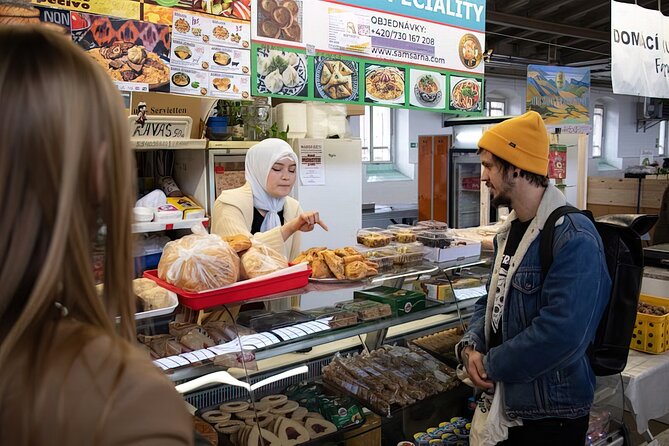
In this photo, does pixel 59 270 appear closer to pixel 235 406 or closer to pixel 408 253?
pixel 235 406

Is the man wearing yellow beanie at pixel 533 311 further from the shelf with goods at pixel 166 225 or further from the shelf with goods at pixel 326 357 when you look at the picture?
the shelf with goods at pixel 166 225

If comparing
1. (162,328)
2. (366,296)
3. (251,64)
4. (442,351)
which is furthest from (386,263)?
(251,64)

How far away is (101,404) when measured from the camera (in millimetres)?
698

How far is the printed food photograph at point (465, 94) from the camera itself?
4.41m

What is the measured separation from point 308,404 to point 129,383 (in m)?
1.74

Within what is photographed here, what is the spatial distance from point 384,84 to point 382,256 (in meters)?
1.79

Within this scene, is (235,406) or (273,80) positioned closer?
(235,406)

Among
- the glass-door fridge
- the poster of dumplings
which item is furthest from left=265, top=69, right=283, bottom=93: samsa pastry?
the glass-door fridge

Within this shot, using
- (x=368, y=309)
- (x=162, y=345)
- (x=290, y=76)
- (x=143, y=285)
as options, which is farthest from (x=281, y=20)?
(x=162, y=345)

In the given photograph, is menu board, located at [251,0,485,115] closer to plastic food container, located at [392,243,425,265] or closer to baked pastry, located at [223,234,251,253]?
plastic food container, located at [392,243,425,265]

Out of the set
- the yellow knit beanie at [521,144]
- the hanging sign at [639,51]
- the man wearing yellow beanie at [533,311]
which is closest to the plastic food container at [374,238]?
the man wearing yellow beanie at [533,311]

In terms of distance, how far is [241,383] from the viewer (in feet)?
6.61

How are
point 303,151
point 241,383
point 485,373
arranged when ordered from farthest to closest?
point 303,151, point 485,373, point 241,383

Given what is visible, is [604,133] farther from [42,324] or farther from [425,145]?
[42,324]
